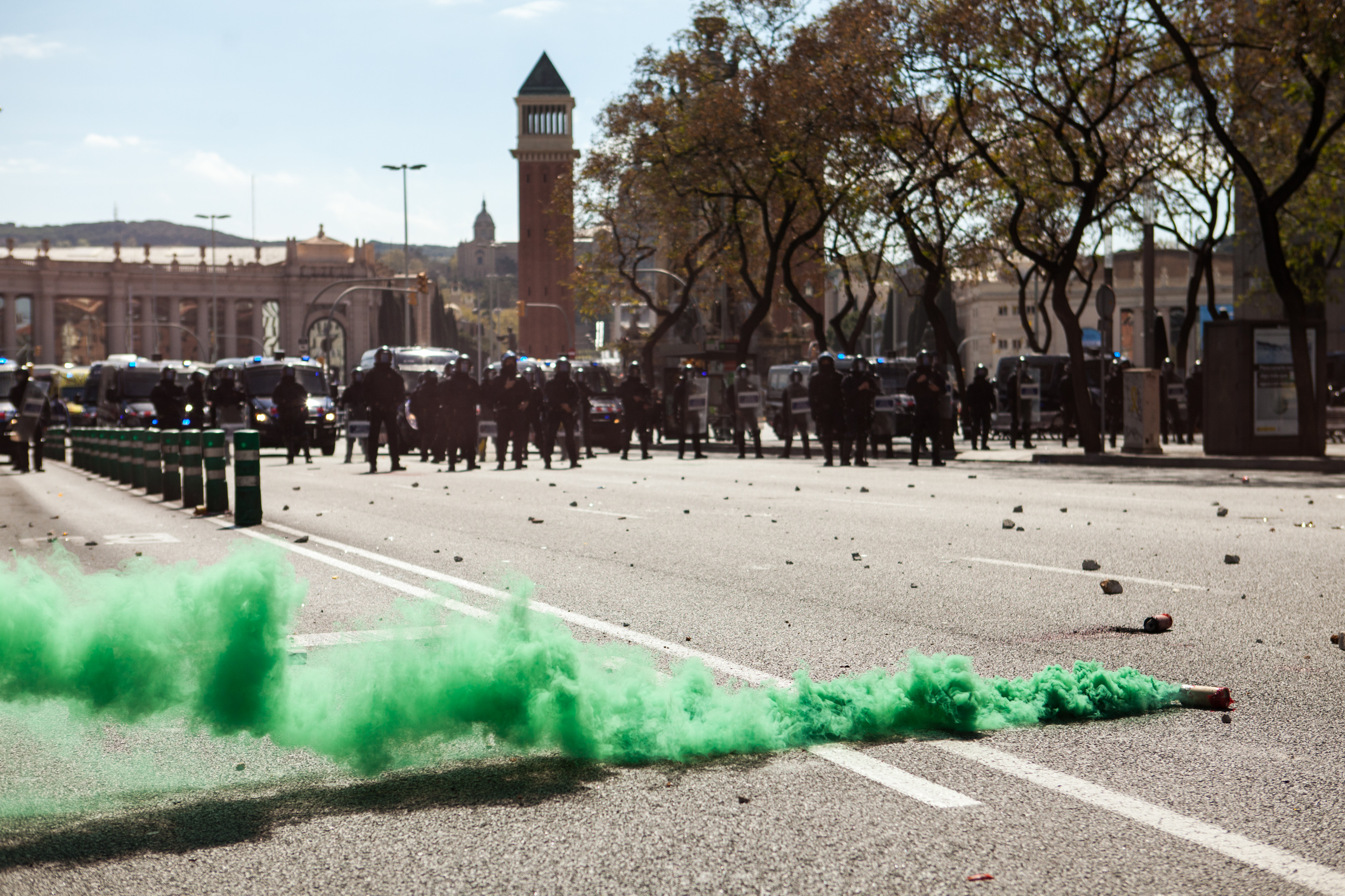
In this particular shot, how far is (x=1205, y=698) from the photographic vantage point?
5.53 metres

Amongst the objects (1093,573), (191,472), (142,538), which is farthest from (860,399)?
(1093,573)

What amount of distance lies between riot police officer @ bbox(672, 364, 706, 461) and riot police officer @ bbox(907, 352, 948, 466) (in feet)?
21.0

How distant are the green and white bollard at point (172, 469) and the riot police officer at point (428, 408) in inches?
393

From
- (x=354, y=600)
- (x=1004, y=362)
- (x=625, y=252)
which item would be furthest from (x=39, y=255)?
(x=354, y=600)

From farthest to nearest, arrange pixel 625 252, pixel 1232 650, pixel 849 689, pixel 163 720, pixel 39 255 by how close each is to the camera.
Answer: pixel 39 255
pixel 625 252
pixel 1232 650
pixel 849 689
pixel 163 720

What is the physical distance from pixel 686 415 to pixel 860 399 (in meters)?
8.69

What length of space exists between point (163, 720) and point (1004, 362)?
133 ft

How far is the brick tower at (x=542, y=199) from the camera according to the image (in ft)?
421

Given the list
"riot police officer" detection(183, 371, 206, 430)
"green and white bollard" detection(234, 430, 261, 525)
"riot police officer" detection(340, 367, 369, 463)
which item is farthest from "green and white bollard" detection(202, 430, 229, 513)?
"riot police officer" detection(183, 371, 206, 430)

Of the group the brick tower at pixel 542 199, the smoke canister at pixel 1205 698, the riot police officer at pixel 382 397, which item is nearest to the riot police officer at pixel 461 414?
the riot police officer at pixel 382 397

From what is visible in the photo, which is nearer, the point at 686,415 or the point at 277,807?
the point at 277,807

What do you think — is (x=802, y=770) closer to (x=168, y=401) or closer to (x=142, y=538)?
(x=142, y=538)

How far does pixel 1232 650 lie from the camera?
6.77 m

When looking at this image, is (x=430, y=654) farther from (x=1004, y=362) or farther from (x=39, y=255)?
(x=39, y=255)
